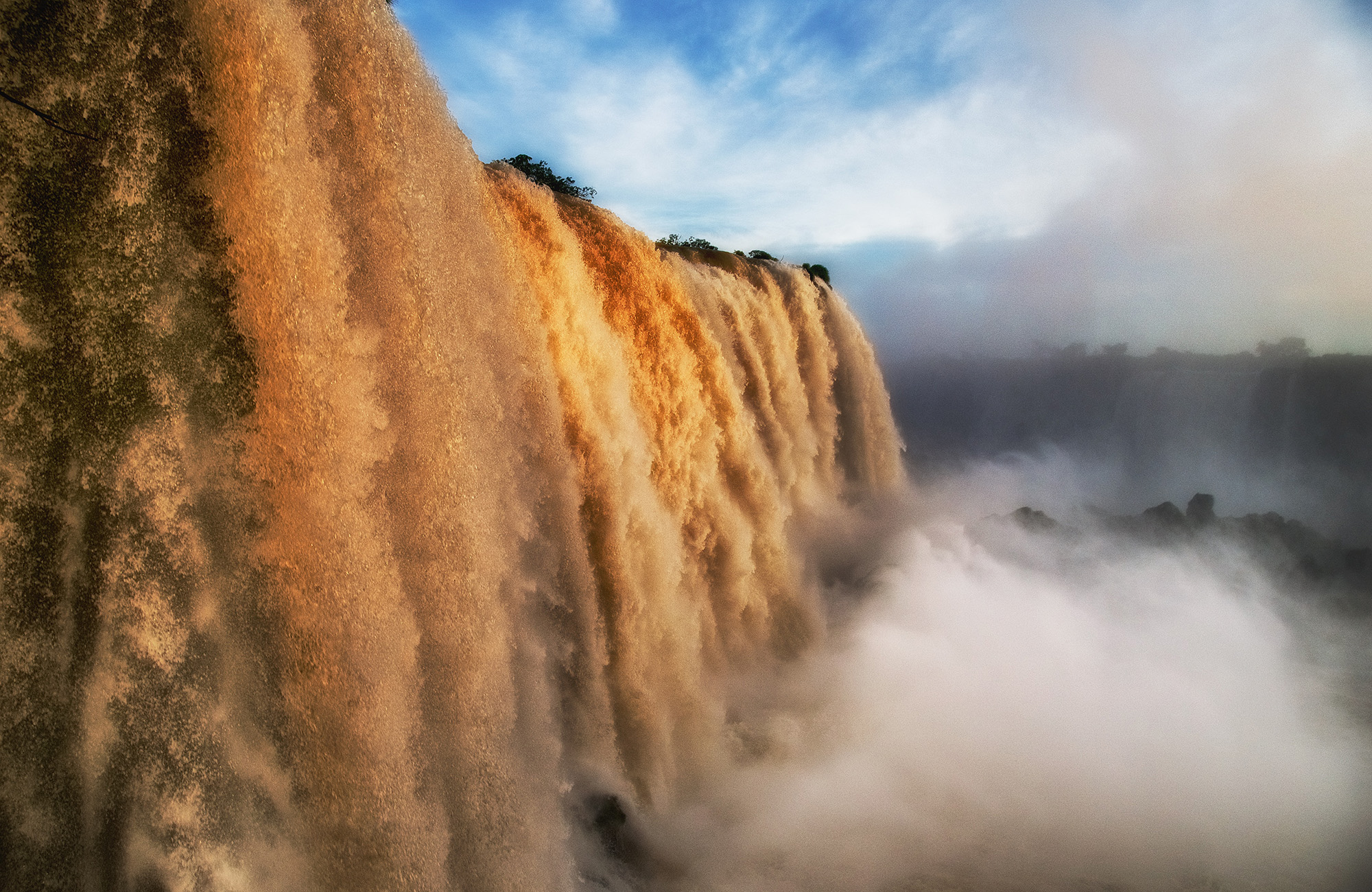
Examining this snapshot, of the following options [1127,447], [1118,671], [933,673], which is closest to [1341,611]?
[1118,671]

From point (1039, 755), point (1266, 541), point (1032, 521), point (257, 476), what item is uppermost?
point (257, 476)

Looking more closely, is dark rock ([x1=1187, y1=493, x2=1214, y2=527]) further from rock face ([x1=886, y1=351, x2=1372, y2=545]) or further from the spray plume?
the spray plume

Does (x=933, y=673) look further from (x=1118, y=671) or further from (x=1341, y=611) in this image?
(x=1341, y=611)

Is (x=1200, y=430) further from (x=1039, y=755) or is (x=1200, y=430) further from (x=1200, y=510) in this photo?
(x=1039, y=755)

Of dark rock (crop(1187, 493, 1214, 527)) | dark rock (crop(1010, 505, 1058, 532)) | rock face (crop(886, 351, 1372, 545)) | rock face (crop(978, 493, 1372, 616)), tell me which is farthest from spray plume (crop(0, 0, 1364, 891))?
rock face (crop(886, 351, 1372, 545))

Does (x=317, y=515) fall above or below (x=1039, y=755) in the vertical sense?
above

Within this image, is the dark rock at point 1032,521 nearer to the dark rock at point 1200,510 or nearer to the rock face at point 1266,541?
the rock face at point 1266,541

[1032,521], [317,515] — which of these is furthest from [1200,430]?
[317,515]

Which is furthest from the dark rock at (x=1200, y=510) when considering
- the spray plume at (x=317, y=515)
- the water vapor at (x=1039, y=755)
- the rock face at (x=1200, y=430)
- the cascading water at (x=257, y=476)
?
the cascading water at (x=257, y=476)

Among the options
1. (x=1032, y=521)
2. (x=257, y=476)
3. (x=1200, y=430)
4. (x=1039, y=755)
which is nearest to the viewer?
(x=257, y=476)
